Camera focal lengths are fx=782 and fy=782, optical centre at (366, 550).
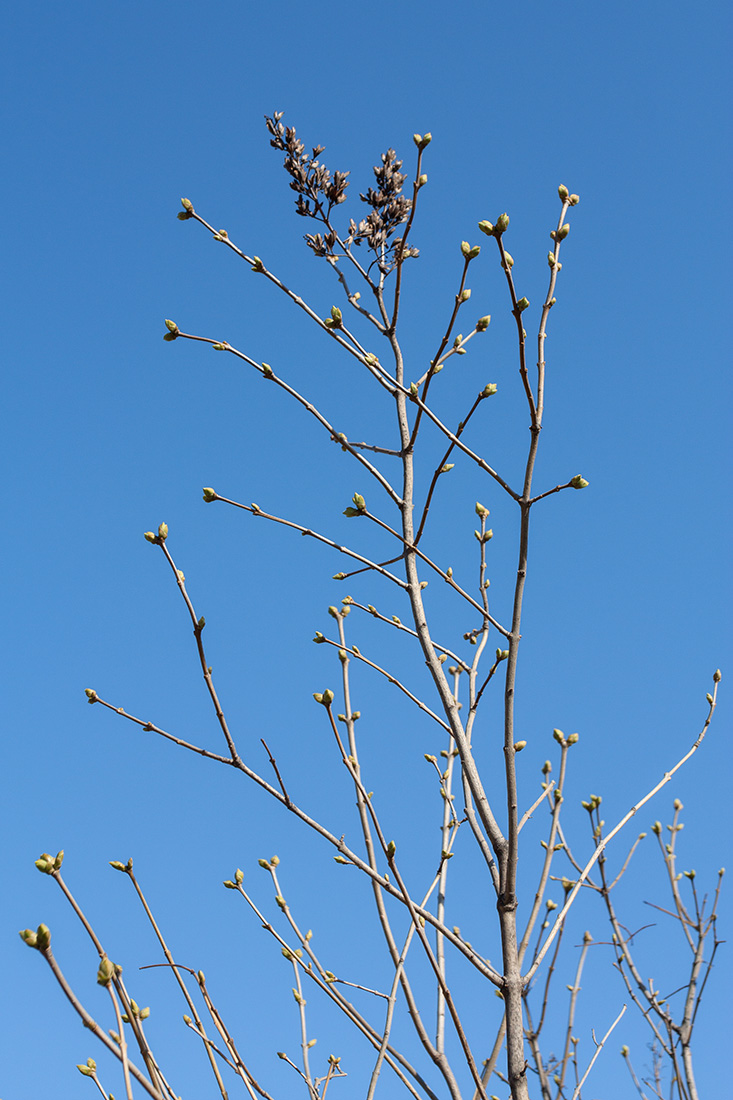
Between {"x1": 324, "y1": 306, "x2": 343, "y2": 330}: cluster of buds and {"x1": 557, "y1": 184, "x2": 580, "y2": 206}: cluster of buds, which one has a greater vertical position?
{"x1": 557, "y1": 184, "x2": 580, "y2": 206}: cluster of buds

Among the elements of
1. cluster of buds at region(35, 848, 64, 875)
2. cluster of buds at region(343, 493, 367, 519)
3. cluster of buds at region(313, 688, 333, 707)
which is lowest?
cluster of buds at region(35, 848, 64, 875)

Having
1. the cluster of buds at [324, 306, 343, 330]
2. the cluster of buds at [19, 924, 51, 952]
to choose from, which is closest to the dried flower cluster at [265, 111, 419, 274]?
the cluster of buds at [324, 306, 343, 330]

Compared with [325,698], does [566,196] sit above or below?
above

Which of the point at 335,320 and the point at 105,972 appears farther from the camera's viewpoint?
the point at 335,320

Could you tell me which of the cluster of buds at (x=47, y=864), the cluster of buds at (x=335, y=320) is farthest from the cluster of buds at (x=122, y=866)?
the cluster of buds at (x=335, y=320)

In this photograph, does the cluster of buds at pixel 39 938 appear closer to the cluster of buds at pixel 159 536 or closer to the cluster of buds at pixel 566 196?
the cluster of buds at pixel 159 536

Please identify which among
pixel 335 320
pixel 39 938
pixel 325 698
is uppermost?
pixel 335 320

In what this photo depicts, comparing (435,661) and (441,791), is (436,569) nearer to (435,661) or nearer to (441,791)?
(435,661)

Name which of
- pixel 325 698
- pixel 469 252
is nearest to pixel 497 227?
pixel 469 252

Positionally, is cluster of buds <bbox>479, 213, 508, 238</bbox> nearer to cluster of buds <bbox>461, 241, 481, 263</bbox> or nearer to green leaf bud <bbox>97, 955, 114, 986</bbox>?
cluster of buds <bbox>461, 241, 481, 263</bbox>

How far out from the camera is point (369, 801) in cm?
201

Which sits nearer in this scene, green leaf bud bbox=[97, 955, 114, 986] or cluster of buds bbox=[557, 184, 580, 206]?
green leaf bud bbox=[97, 955, 114, 986]

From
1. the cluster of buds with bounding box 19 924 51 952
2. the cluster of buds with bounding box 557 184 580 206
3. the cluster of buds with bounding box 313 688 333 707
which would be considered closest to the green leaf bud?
the cluster of buds with bounding box 19 924 51 952

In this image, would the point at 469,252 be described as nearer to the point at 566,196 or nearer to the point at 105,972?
the point at 566,196
